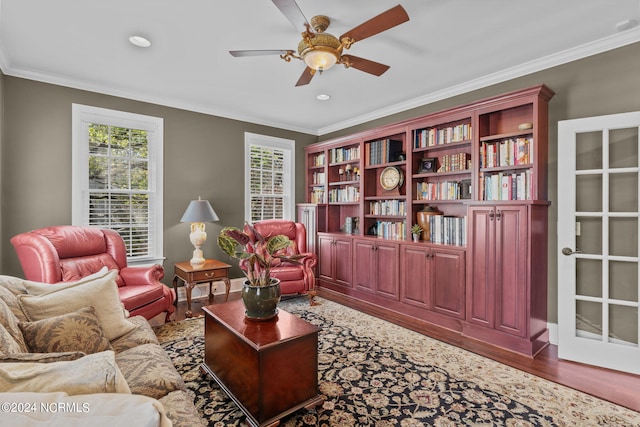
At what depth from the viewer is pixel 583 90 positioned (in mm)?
2885

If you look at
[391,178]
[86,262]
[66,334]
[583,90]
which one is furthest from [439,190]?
[86,262]

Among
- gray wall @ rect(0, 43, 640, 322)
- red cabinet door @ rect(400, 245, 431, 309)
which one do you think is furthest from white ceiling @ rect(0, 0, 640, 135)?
red cabinet door @ rect(400, 245, 431, 309)

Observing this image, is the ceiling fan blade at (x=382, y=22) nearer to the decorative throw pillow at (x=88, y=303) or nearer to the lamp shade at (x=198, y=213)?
the decorative throw pillow at (x=88, y=303)

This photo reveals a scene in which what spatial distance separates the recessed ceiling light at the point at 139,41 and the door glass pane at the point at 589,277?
173 inches

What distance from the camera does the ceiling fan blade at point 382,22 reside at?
1826 millimetres

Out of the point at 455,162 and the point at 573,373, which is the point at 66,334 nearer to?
the point at 573,373

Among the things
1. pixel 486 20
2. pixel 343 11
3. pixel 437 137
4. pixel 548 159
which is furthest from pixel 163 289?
pixel 548 159

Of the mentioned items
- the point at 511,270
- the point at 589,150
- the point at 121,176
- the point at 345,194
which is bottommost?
the point at 511,270

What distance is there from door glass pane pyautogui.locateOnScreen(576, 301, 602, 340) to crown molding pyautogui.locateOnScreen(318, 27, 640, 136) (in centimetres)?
228

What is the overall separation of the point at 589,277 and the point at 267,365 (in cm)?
297

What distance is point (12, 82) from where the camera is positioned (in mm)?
3256

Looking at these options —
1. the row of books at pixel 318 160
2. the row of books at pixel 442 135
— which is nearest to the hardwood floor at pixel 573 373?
the row of books at pixel 442 135

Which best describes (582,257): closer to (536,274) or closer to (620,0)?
(536,274)

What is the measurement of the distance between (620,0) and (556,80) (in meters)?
0.88
